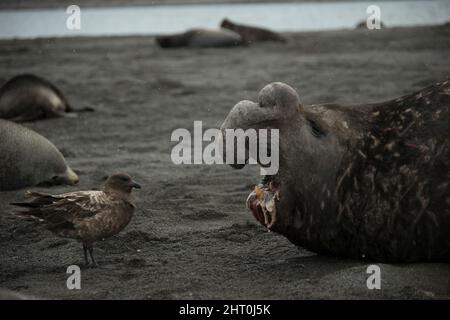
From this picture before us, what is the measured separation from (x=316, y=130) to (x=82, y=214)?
1464mm

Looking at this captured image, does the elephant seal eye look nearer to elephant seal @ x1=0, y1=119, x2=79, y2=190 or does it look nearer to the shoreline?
elephant seal @ x1=0, y1=119, x2=79, y2=190

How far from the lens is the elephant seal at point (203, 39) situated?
16.5 m

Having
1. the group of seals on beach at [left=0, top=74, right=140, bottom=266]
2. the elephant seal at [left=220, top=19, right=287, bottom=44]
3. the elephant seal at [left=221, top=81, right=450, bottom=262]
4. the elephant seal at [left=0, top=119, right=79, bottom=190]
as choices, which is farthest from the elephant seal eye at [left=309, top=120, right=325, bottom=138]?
the elephant seal at [left=220, top=19, right=287, bottom=44]

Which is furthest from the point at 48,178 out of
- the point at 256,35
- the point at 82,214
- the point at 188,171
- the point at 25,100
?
the point at 256,35

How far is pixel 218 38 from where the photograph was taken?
16.5 m

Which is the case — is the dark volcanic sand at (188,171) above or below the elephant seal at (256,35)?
below

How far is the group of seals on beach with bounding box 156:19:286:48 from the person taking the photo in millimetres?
16500

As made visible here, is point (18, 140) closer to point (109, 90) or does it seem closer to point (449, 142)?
point (449, 142)

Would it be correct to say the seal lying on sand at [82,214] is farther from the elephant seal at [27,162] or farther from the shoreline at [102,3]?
the shoreline at [102,3]

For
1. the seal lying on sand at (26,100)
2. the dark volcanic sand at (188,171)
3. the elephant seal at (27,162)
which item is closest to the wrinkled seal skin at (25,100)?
the seal lying on sand at (26,100)

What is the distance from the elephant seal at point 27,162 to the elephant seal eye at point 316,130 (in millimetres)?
2894

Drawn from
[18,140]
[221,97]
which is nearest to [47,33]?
[221,97]

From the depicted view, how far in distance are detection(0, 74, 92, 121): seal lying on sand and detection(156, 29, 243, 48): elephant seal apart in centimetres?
767
